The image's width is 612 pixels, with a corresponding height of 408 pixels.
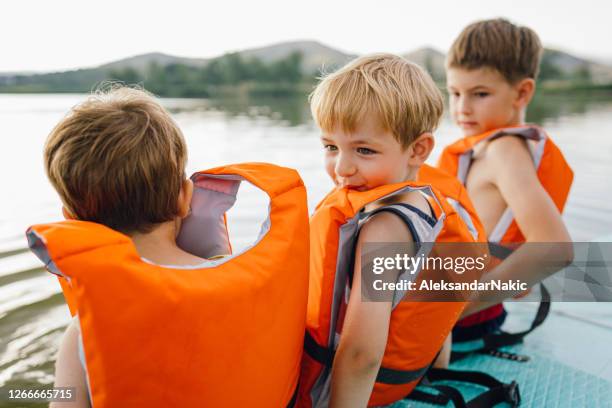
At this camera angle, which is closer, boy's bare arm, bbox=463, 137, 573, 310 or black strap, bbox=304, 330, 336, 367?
black strap, bbox=304, 330, 336, 367

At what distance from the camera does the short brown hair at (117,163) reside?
133cm

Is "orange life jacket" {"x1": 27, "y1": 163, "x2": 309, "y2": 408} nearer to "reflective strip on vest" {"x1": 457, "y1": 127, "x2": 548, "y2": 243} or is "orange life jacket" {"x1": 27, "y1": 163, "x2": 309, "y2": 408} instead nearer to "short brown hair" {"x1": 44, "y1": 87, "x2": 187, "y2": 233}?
"short brown hair" {"x1": 44, "y1": 87, "x2": 187, "y2": 233}

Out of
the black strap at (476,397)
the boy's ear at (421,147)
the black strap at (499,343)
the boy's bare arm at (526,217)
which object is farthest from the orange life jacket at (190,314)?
the boy's bare arm at (526,217)

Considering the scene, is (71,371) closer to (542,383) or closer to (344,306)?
(344,306)

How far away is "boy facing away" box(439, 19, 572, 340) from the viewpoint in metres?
2.54

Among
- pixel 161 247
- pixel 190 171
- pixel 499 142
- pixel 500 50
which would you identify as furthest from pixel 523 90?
pixel 190 171

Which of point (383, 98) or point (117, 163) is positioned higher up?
point (383, 98)

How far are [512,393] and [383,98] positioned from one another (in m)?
1.30

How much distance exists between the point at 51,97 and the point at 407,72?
22.7 m

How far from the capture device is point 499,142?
2.60 m

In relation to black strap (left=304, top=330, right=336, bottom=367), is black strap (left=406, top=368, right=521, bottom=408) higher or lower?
lower

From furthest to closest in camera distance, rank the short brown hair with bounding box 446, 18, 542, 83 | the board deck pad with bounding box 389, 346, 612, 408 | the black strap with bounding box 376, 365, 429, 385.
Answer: the short brown hair with bounding box 446, 18, 542, 83, the board deck pad with bounding box 389, 346, 612, 408, the black strap with bounding box 376, 365, 429, 385

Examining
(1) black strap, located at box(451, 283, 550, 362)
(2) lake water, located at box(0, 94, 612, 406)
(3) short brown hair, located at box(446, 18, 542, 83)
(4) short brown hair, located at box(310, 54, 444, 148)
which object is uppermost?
(3) short brown hair, located at box(446, 18, 542, 83)

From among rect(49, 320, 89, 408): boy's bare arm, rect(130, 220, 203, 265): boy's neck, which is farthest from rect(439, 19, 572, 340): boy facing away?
rect(49, 320, 89, 408): boy's bare arm
